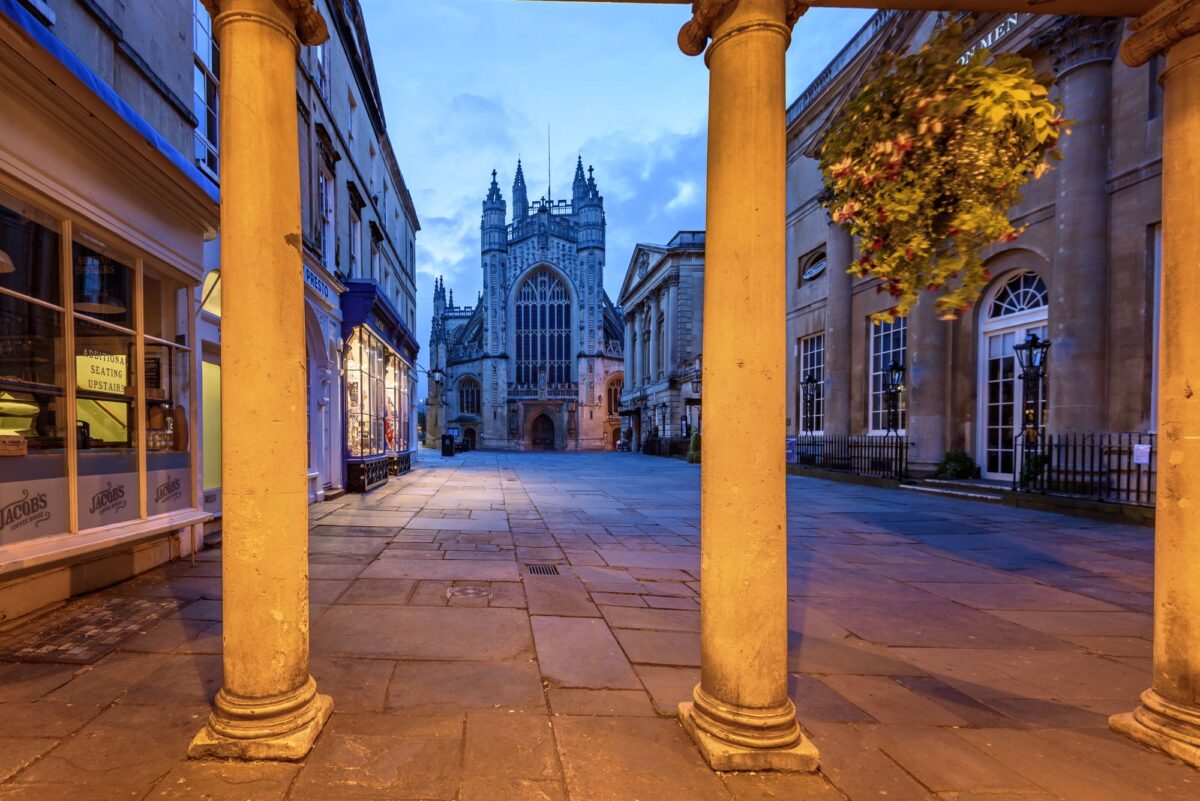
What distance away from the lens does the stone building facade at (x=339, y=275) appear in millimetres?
7652

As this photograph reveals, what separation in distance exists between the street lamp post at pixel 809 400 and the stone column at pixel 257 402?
18027mm

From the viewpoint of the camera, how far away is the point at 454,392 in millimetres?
54719

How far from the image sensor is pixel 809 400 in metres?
18.9

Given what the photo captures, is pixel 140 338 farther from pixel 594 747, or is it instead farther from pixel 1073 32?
pixel 1073 32

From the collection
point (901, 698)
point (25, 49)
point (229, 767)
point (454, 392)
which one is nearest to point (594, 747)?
point (229, 767)

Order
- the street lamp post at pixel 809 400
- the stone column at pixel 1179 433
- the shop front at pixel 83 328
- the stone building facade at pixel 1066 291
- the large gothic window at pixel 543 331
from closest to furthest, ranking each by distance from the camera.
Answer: the stone column at pixel 1179 433
the shop front at pixel 83 328
the stone building facade at pixel 1066 291
the street lamp post at pixel 809 400
the large gothic window at pixel 543 331

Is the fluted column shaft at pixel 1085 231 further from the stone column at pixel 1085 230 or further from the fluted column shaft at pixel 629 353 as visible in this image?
the fluted column shaft at pixel 629 353

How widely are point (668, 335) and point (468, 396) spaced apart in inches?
1104

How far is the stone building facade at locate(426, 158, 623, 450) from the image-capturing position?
167ft

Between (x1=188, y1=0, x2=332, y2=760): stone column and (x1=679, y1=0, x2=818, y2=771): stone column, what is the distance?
172 centimetres

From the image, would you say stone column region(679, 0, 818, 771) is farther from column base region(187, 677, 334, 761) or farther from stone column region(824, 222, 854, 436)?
stone column region(824, 222, 854, 436)

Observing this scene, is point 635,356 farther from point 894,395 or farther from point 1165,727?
point 1165,727

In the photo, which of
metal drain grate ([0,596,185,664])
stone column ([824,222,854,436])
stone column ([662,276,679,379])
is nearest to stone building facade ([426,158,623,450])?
stone column ([662,276,679,379])

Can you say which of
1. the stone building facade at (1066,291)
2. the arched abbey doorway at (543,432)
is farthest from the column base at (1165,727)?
the arched abbey doorway at (543,432)
